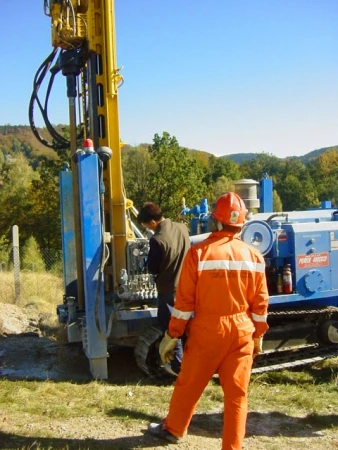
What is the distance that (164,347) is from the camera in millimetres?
3850

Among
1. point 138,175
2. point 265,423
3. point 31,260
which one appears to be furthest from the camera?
point 138,175

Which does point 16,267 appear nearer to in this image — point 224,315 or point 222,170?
point 224,315

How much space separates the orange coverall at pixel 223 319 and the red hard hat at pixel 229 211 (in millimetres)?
100

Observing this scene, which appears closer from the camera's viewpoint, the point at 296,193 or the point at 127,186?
the point at 127,186

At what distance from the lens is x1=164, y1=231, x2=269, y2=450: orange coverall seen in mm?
3535

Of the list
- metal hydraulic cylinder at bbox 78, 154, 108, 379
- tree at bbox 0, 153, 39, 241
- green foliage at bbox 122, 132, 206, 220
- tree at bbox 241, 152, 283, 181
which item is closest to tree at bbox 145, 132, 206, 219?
green foliage at bbox 122, 132, 206, 220

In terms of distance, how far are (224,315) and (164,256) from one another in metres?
1.51

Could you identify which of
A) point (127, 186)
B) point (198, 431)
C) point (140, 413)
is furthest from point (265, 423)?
point (127, 186)

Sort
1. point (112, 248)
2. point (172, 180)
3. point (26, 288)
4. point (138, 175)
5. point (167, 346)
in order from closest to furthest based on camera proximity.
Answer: point (167, 346) < point (112, 248) < point (26, 288) < point (172, 180) < point (138, 175)

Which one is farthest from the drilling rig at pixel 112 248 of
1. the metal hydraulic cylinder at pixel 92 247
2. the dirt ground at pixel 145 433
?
the dirt ground at pixel 145 433

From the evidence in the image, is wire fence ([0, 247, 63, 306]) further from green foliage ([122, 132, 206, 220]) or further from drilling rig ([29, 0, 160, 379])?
green foliage ([122, 132, 206, 220])

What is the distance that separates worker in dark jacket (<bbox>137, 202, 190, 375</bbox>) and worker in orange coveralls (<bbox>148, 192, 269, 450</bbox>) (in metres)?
1.25

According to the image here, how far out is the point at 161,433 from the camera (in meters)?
3.99

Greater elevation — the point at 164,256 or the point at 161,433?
the point at 164,256
